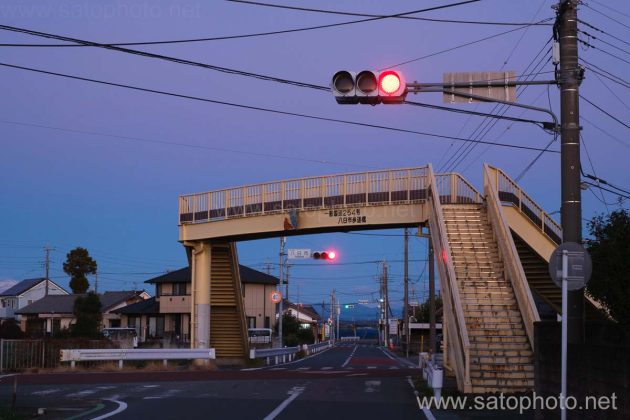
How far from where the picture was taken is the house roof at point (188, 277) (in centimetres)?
6134

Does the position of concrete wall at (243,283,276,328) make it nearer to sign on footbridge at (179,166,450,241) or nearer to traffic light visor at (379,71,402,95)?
sign on footbridge at (179,166,450,241)

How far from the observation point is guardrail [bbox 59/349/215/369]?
1383 inches

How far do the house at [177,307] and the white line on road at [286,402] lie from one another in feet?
110

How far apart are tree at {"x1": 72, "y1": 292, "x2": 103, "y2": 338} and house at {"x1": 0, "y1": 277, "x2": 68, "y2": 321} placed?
36.1 metres

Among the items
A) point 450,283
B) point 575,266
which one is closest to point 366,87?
point 575,266

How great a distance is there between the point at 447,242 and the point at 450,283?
186cm

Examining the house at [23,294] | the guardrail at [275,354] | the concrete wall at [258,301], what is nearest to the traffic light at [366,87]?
the guardrail at [275,354]

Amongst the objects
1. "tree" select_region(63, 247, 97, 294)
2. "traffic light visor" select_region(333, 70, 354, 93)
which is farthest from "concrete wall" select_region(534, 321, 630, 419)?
"tree" select_region(63, 247, 97, 294)

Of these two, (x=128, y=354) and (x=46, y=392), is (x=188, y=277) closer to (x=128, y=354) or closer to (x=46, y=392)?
(x=128, y=354)

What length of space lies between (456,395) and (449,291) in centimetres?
345

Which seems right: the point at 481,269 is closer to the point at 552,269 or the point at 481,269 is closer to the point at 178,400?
the point at 178,400

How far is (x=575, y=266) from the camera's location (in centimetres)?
1173

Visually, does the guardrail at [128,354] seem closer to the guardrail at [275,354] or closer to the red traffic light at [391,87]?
the guardrail at [275,354]

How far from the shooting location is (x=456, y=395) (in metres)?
20.3
